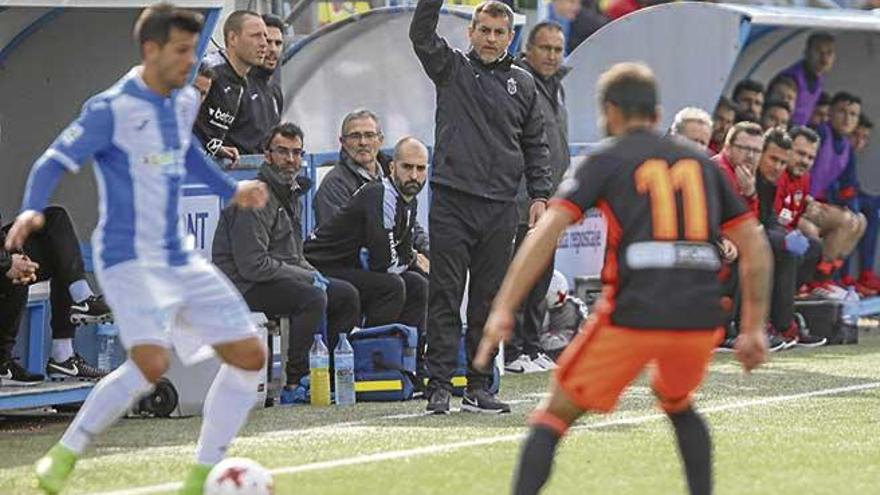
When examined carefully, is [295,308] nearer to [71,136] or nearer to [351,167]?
[351,167]

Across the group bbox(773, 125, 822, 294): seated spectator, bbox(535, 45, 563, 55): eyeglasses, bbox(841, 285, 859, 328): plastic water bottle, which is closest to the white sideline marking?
bbox(535, 45, 563, 55): eyeglasses

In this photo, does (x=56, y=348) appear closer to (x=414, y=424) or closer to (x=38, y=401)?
(x=38, y=401)

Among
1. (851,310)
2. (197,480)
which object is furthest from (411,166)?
(851,310)

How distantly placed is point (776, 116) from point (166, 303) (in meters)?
10.6

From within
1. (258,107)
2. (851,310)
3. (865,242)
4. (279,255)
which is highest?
(258,107)

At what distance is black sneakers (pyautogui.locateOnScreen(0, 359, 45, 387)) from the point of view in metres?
11.6

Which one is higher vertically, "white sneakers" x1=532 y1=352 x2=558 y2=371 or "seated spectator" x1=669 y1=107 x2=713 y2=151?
"seated spectator" x1=669 y1=107 x2=713 y2=151

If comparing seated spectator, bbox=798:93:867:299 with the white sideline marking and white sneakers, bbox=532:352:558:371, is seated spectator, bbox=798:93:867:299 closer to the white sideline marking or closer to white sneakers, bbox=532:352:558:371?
white sneakers, bbox=532:352:558:371

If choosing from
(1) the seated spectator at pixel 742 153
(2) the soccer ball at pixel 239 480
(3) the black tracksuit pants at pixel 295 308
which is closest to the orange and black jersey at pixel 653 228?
(2) the soccer ball at pixel 239 480

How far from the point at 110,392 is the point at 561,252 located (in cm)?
816

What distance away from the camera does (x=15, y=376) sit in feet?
38.3

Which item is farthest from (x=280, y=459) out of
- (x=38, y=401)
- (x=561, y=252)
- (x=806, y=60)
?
(x=806, y=60)

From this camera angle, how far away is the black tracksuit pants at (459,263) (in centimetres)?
1141

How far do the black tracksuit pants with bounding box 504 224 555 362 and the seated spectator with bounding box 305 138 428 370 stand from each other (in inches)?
46.1
